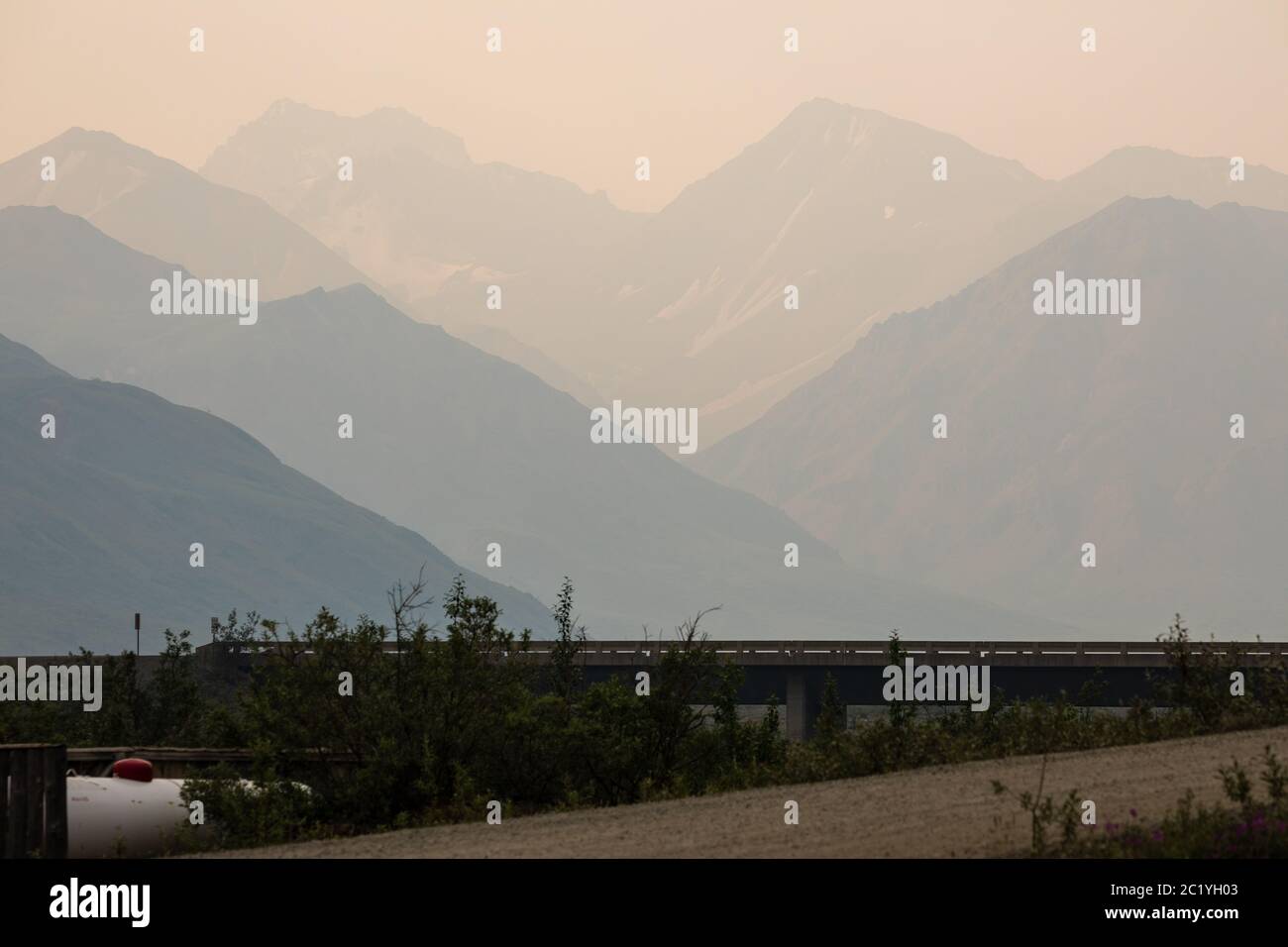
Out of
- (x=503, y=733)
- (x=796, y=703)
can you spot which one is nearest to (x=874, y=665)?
(x=796, y=703)

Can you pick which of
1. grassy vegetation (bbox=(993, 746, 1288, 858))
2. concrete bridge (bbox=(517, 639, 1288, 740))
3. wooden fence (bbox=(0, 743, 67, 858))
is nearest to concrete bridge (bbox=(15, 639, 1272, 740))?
concrete bridge (bbox=(517, 639, 1288, 740))

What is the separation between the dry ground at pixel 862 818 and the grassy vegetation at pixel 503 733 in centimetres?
162

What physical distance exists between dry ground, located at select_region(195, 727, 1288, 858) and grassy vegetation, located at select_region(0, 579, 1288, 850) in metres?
1.62

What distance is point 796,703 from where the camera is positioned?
93875mm

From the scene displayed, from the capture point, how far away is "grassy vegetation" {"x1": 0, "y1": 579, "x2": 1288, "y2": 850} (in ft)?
88.6

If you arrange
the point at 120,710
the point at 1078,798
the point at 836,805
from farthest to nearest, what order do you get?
1. the point at 120,710
2. the point at 836,805
3. the point at 1078,798

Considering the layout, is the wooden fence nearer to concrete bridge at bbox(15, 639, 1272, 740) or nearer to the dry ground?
the dry ground

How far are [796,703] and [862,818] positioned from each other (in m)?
71.5

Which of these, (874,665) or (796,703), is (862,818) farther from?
(796,703)

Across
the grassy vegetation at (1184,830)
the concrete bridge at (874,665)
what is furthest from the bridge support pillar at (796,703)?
the grassy vegetation at (1184,830)
